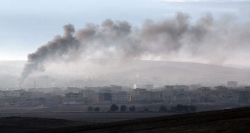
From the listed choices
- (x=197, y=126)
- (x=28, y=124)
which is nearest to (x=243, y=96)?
(x=28, y=124)

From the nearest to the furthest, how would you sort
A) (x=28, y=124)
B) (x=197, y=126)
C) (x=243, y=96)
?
(x=197, y=126) → (x=28, y=124) → (x=243, y=96)

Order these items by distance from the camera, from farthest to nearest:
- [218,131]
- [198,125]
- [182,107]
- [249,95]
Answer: [249,95]
[182,107]
[198,125]
[218,131]

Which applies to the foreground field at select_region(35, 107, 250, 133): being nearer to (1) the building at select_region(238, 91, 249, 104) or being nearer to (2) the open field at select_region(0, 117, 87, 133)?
(2) the open field at select_region(0, 117, 87, 133)

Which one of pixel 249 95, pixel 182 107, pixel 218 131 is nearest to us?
pixel 218 131

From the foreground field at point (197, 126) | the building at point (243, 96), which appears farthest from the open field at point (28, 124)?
the building at point (243, 96)

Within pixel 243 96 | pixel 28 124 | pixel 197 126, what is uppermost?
pixel 243 96

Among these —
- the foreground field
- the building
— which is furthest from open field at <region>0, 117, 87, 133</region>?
the building

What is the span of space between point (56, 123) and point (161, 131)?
42.1 metres

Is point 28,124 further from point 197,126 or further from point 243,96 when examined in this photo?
point 243,96

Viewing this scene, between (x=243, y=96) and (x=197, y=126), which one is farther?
(x=243, y=96)

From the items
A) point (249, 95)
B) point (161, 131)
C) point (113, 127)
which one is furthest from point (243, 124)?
point (249, 95)

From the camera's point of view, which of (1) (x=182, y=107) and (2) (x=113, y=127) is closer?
(2) (x=113, y=127)

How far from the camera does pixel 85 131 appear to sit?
178 ft

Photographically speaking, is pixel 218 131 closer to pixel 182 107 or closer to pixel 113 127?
pixel 113 127
